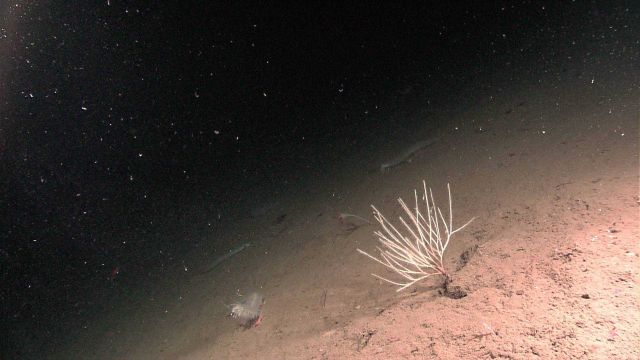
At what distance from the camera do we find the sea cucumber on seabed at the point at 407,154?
544cm

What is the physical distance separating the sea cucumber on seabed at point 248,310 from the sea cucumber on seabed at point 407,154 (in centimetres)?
289

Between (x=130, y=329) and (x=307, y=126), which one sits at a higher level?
(x=307, y=126)

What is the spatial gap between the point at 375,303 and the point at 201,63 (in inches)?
723

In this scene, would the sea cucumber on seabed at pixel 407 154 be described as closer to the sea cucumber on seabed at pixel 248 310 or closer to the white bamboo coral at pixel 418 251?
the white bamboo coral at pixel 418 251

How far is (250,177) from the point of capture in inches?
403

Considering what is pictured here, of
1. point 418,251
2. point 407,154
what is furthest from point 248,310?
point 407,154

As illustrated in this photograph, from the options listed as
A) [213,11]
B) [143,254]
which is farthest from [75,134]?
[143,254]

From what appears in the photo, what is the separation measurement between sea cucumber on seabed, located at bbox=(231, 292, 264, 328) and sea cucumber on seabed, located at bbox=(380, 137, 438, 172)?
2.89 meters

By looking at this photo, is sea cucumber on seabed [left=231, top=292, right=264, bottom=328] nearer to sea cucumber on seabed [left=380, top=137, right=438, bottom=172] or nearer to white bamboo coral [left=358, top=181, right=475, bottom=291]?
white bamboo coral [left=358, top=181, right=475, bottom=291]

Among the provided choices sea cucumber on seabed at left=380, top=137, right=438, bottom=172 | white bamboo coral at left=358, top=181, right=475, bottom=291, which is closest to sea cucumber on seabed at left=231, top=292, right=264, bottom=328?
white bamboo coral at left=358, top=181, right=475, bottom=291

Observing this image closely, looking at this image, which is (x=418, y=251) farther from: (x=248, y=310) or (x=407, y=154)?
(x=407, y=154)

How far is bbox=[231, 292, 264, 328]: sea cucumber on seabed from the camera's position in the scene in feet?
11.3

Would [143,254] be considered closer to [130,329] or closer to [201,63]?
[130,329]

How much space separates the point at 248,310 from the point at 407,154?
11.2ft
